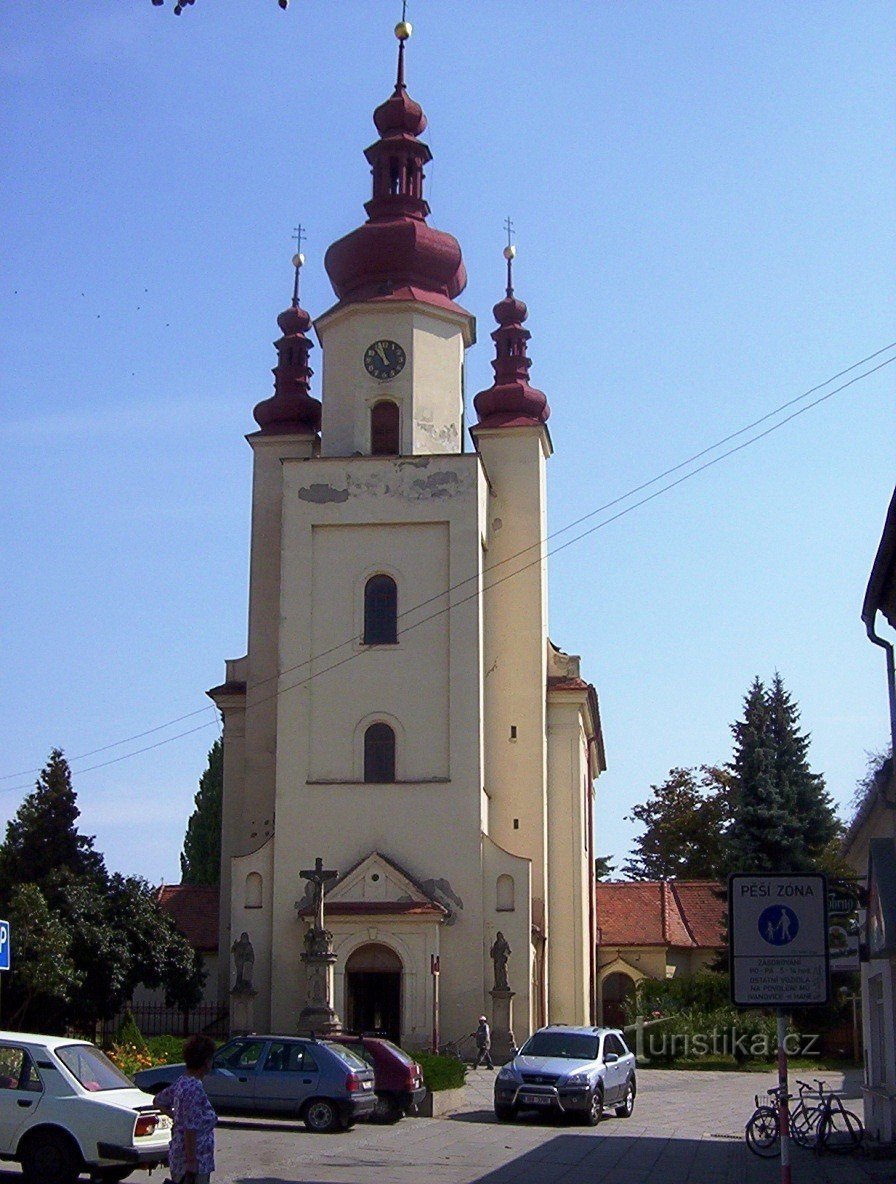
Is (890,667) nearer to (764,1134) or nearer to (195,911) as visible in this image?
(764,1134)

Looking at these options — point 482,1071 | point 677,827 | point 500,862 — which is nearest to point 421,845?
point 500,862

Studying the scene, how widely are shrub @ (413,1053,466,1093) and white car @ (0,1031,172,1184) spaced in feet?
38.3

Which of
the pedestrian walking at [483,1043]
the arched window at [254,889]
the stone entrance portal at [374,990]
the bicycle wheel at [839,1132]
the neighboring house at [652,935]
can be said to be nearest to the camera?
the bicycle wheel at [839,1132]

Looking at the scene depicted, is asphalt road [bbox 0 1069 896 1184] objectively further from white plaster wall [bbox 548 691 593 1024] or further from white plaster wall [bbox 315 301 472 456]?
white plaster wall [bbox 315 301 472 456]

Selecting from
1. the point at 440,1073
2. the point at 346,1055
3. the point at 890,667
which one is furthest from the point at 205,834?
the point at 890,667

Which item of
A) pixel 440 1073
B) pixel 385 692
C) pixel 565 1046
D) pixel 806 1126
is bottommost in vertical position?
pixel 806 1126

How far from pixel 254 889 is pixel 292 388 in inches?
631

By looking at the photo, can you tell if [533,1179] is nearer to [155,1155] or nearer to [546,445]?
[155,1155]

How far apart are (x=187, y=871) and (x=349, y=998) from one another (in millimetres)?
30106

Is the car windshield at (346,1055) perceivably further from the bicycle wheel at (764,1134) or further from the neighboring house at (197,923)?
the neighboring house at (197,923)

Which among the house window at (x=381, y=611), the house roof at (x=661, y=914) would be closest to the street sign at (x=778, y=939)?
the house window at (x=381, y=611)

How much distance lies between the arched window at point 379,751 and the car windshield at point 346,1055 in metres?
16.5

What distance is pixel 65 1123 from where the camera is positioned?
14438 millimetres

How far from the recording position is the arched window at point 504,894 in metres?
38.3
